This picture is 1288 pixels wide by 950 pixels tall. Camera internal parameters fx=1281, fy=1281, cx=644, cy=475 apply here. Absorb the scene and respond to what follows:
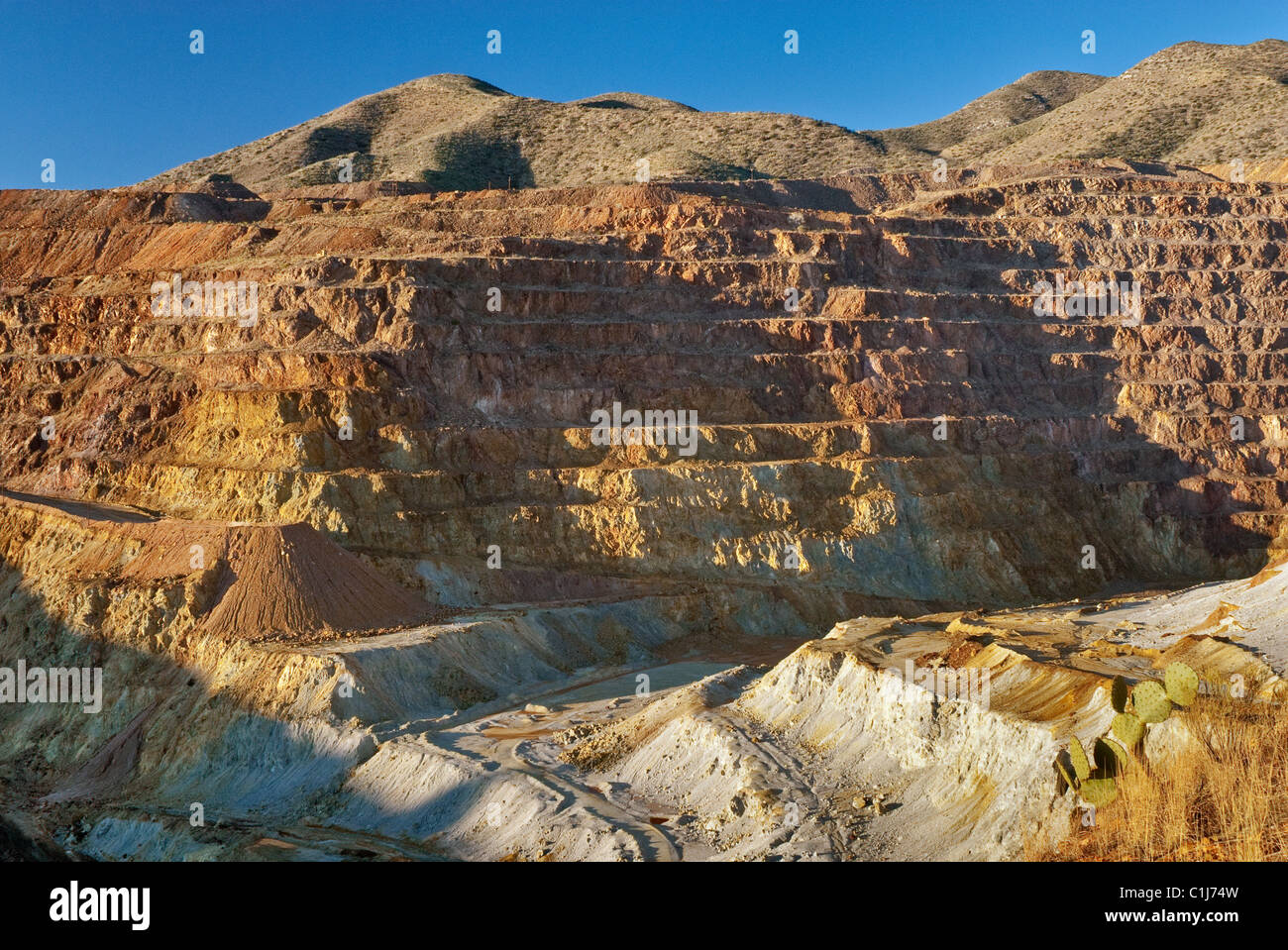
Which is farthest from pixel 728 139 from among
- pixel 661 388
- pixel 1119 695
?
pixel 1119 695

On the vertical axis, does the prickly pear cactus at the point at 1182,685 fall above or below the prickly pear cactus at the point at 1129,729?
above

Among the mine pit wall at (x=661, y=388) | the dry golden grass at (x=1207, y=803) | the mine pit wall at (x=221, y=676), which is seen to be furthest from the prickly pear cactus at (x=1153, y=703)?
the mine pit wall at (x=661, y=388)

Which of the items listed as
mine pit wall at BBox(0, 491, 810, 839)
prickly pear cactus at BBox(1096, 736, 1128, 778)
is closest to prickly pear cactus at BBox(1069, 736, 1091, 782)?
prickly pear cactus at BBox(1096, 736, 1128, 778)

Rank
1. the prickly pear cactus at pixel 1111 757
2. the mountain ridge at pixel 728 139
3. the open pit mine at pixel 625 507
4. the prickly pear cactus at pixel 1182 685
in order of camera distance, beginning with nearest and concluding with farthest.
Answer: the prickly pear cactus at pixel 1182 685
the prickly pear cactus at pixel 1111 757
the open pit mine at pixel 625 507
the mountain ridge at pixel 728 139

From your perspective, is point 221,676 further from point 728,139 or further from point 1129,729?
point 728,139

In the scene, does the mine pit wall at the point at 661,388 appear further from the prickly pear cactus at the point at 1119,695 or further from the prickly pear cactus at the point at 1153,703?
the prickly pear cactus at the point at 1153,703
